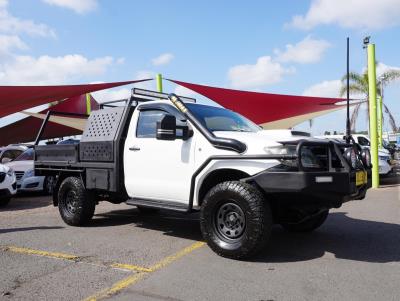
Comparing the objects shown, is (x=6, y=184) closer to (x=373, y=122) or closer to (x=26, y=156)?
(x=26, y=156)

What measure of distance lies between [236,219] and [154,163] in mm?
1519

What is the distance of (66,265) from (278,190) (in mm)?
2488

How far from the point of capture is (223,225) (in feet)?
16.5

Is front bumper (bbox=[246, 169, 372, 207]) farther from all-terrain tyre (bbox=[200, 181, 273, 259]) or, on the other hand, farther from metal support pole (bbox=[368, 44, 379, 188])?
metal support pole (bbox=[368, 44, 379, 188])

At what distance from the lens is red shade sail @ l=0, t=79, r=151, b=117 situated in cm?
1130

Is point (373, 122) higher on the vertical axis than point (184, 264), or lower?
higher

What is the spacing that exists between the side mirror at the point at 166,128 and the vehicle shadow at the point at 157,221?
1642 millimetres

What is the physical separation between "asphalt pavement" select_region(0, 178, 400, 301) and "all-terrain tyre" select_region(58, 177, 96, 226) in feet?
0.57

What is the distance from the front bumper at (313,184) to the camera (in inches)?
177

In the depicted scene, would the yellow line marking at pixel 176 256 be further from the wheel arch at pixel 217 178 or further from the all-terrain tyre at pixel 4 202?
the all-terrain tyre at pixel 4 202

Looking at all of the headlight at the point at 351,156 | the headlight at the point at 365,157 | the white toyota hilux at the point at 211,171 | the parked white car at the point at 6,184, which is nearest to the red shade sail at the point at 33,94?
the parked white car at the point at 6,184

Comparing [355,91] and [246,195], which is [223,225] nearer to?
[246,195]

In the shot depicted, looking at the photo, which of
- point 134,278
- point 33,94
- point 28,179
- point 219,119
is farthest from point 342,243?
point 28,179

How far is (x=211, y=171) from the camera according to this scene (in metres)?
5.17
